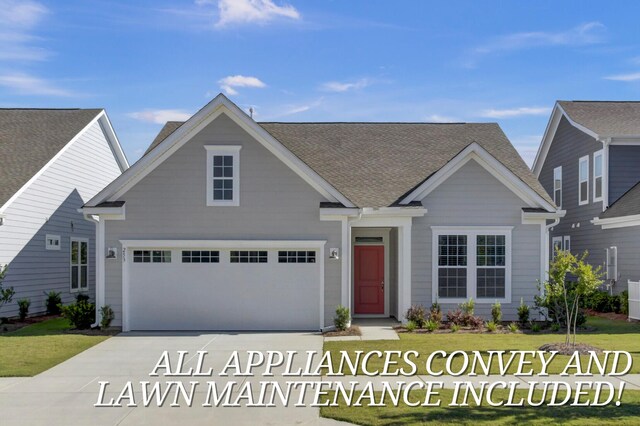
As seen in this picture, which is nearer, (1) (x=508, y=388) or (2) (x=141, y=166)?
(1) (x=508, y=388)

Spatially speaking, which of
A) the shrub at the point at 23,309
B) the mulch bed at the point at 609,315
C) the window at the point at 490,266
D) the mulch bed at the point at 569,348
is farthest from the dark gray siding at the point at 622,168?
the shrub at the point at 23,309

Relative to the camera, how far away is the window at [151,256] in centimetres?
1886

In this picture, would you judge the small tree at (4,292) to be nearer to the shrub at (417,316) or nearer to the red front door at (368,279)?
the red front door at (368,279)

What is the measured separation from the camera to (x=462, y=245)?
1986cm

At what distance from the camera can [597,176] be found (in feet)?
84.9

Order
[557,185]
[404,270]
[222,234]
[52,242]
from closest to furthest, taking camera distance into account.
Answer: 1. [222,234]
2. [404,270]
3. [52,242]
4. [557,185]

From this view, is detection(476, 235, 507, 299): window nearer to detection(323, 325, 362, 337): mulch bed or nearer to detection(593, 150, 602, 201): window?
detection(323, 325, 362, 337): mulch bed

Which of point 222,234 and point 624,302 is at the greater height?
point 222,234

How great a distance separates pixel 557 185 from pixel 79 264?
62.0 feet

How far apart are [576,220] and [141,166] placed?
55.6 feet

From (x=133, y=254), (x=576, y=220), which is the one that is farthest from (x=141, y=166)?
(x=576, y=220)

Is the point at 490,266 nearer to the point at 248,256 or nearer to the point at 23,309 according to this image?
the point at 248,256

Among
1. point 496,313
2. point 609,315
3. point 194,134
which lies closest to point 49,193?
point 194,134

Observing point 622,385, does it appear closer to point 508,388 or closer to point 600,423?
point 508,388
